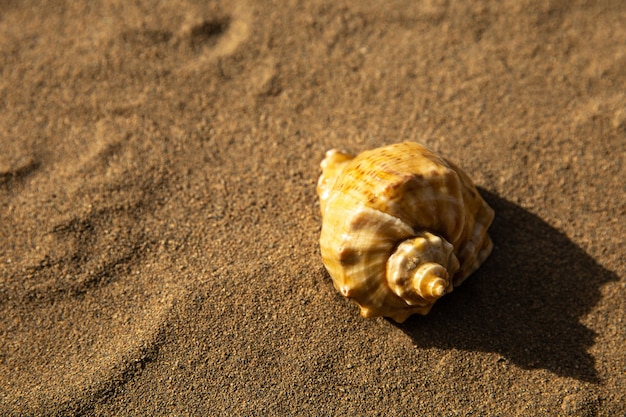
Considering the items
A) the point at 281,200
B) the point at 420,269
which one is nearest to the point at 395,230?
the point at 420,269

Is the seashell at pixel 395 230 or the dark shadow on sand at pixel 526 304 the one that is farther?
the dark shadow on sand at pixel 526 304

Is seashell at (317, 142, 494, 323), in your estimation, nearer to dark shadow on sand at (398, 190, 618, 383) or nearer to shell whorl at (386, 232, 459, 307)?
shell whorl at (386, 232, 459, 307)

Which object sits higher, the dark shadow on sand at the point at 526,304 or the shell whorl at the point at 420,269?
the shell whorl at the point at 420,269

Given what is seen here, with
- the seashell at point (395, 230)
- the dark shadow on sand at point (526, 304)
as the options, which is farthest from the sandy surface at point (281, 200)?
the seashell at point (395, 230)

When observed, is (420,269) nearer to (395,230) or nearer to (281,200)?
(395,230)

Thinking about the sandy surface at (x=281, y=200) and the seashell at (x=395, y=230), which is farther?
the sandy surface at (x=281, y=200)

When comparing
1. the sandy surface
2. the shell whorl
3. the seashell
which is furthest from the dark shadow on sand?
the shell whorl

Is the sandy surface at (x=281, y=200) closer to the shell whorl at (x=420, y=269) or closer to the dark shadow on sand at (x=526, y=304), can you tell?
the dark shadow on sand at (x=526, y=304)
